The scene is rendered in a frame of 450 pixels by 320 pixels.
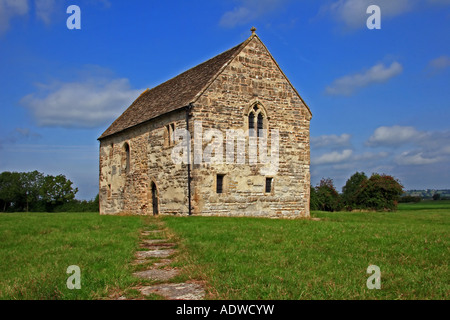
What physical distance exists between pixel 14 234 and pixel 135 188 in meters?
13.4

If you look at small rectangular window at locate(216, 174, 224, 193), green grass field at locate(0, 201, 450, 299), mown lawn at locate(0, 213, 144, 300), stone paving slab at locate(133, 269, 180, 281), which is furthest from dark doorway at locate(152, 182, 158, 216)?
stone paving slab at locate(133, 269, 180, 281)

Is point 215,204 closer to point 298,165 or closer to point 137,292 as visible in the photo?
point 298,165

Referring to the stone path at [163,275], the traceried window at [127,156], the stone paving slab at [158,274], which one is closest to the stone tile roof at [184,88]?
the traceried window at [127,156]

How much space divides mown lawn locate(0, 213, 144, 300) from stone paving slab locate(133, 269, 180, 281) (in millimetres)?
244

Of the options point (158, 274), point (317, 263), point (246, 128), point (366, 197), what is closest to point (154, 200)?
point (246, 128)

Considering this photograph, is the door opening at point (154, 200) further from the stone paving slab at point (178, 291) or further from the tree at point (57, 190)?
the tree at point (57, 190)

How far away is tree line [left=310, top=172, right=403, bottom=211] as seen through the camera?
3531 centimetres

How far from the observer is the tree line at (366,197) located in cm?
3531

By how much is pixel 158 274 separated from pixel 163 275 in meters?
0.13

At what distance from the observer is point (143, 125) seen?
24.6 m

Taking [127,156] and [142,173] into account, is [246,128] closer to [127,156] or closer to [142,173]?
[142,173]

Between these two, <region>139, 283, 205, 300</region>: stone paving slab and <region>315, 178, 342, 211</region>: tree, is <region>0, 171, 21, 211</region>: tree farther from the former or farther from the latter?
<region>139, 283, 205, 300</region>: stone paving slab

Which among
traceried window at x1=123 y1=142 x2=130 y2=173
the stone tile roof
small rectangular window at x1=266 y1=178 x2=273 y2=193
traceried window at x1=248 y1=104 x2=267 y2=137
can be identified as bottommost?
small rectangular window at x1=266 y1=178 x2=273 y2=193

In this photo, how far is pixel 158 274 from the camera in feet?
21.9
